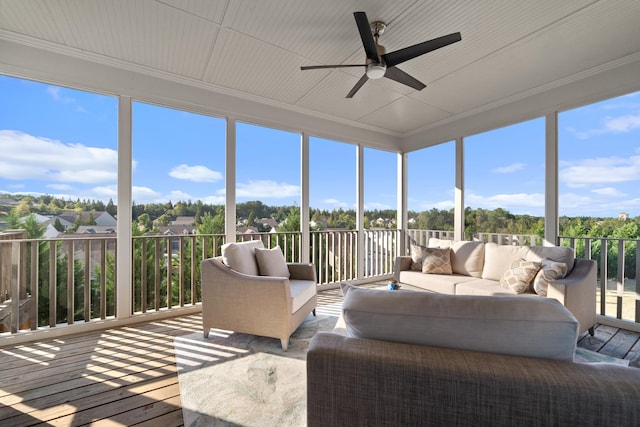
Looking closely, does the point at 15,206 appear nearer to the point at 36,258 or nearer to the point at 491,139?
the point at 36,258

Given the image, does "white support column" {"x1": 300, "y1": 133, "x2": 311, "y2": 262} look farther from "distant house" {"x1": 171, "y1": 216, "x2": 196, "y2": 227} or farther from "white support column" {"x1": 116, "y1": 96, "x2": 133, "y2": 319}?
"white support column" {"x1": 116, "y1": 96, "x2": 133, "y2": 319}

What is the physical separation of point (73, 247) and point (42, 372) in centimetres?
129

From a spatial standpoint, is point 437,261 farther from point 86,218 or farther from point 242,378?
point 86,218

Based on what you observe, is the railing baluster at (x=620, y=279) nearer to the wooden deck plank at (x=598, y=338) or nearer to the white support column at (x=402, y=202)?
the wooden deck plank at (x=598, y=338)

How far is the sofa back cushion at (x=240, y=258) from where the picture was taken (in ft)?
8.60

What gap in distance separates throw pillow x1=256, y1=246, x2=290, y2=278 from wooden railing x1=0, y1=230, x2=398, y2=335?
0.99 metres

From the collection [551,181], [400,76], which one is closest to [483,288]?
[551,181]

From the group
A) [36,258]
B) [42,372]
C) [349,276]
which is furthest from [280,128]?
[42,372]

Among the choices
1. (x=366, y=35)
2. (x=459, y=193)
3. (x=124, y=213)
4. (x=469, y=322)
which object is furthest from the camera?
(x=459, y=193)

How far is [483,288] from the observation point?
2805mm

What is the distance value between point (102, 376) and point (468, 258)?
3799 mm

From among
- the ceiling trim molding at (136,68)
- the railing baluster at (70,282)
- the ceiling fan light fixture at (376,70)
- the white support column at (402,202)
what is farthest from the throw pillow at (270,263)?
the white support column at (402,202)

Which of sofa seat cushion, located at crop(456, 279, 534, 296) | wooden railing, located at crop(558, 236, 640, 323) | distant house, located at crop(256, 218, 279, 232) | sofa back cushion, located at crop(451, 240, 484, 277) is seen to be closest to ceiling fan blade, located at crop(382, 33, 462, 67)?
sofa seat cushion, located at crop(456, 279, 534, 296)

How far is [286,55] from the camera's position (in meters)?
2.85
